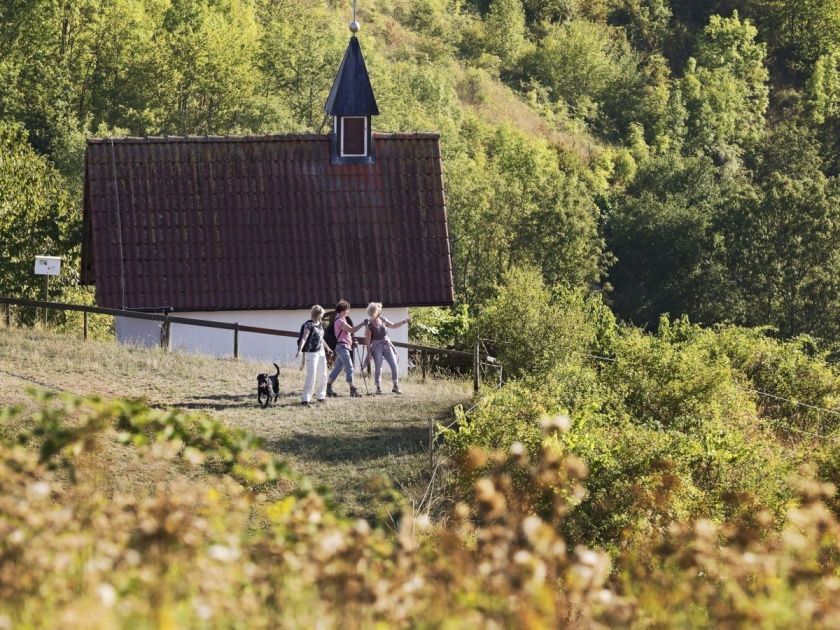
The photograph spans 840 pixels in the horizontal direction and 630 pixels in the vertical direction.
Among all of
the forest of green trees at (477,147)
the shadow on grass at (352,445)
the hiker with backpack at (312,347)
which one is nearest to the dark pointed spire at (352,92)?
the forest of green trees at (477,147)

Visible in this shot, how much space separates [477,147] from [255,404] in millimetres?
46641

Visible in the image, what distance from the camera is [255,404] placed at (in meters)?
22.6

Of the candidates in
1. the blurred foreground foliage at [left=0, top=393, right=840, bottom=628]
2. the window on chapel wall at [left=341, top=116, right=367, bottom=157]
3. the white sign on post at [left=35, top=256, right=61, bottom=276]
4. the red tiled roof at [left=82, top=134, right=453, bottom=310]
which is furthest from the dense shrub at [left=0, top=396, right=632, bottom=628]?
the window on chapel wall at [left=341, top=116, right=367, bottom=157]

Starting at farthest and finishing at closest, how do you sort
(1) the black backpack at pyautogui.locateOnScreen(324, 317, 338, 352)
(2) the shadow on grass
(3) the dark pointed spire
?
(3) the dark pointed spire → (1) the black backpack at pyautogui.locateOnScreen(324, 317, 338, 352) → (2) the shadow on grass

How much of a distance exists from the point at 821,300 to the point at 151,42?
83.1 feet

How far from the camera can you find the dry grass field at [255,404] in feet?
62.7

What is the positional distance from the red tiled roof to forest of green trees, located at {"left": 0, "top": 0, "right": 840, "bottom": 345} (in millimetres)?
5390

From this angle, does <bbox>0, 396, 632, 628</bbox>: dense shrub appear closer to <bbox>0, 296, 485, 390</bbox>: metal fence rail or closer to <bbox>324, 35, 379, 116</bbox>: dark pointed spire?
<bbox>0, 296, 485, 390</bbox>: metal fence rail

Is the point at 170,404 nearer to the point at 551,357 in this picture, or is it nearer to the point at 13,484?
the point at 551,357

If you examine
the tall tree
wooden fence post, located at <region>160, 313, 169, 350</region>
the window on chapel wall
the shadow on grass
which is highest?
the tall tree

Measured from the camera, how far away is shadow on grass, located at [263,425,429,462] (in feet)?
65.1

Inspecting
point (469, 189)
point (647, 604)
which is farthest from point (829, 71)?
point (647, 604)

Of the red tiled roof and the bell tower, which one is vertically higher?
the bell tower

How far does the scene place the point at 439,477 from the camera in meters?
19.0
